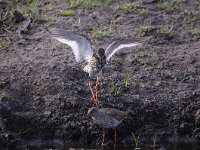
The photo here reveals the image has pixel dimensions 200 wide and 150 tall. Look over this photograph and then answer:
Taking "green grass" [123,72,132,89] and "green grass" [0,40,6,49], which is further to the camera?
"green grass" [0,40,6,49]

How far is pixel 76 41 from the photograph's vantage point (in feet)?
37.5

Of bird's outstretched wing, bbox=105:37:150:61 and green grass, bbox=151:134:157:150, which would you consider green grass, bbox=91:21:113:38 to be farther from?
green grass, bbox=151:134:157:150

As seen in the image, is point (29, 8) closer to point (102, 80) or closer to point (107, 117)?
point (102, 80)

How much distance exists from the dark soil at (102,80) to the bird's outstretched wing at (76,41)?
17.9 inches

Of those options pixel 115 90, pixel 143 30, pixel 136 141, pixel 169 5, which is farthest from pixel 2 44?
pixel 169 5

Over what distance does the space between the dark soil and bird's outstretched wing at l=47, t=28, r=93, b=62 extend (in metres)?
0.45

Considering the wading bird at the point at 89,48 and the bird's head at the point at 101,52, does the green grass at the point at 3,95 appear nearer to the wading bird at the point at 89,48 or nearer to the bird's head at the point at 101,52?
the wading bird at the point at 89,48

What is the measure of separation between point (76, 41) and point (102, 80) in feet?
3.18

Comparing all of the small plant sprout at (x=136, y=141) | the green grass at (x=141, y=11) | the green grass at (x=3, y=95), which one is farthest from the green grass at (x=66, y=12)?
the small plant sprout at (x=136, y=141)

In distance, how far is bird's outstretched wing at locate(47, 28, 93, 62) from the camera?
11.3m

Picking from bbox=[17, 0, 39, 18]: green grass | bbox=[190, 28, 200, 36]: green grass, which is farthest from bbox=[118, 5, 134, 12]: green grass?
bbox=[17, 0, 39, 18]: green grass

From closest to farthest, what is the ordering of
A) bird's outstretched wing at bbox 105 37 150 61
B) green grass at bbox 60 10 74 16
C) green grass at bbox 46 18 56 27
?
bird's outstretched wing at bbox 105 37 150 61 → green grass at bbox 46 18 56 27 → green grass at bbox 60 10 74 16

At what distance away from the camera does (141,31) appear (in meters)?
13.4

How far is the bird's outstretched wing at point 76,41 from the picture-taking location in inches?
445
